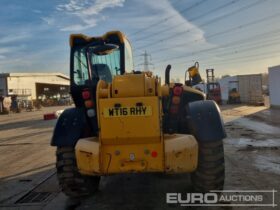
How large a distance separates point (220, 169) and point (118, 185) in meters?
2.40

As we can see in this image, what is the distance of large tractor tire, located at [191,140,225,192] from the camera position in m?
6.18

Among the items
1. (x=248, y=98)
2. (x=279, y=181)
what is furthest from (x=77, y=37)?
(x=248, y=98)

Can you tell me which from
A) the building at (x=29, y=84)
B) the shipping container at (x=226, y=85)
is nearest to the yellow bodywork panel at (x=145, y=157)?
the shipping container at (x=226, y=85)

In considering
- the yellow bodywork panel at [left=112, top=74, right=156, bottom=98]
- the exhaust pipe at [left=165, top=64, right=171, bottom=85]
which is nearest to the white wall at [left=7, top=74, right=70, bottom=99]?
the exhaust pipe at [left=165, top=64, right=171, bottom=85]

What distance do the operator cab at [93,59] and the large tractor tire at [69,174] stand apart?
4.29 feet

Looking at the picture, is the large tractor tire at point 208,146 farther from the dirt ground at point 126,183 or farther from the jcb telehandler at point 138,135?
the dirt ground at point 126,183

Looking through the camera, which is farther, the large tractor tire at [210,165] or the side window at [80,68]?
the side window at [80,68]

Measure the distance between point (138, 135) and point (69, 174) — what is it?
63.7 inches

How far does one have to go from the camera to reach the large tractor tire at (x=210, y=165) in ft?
20.3

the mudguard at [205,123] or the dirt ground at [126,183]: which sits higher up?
the mudguard at [205,123]

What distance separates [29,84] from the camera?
243ft

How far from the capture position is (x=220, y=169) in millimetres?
6242

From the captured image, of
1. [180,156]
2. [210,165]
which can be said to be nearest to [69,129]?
[180,156]

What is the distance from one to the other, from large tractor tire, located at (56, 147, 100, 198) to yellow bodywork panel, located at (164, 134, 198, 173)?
5.81 ft
